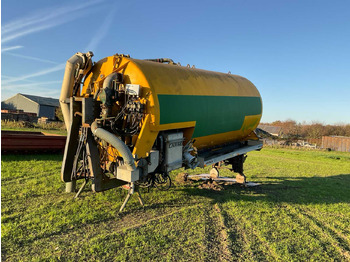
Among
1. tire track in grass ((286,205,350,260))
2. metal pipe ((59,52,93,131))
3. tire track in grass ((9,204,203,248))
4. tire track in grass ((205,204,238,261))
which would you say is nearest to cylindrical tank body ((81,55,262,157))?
metal pipe ((59,52,93,131))

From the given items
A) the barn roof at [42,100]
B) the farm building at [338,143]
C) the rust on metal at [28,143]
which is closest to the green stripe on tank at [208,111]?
the rust on metal at [28,143]

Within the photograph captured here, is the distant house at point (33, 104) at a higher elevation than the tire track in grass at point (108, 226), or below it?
higher

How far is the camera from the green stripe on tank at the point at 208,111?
5.36 m

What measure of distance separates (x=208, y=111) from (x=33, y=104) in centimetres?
4702

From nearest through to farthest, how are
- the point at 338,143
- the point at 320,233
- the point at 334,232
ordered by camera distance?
the point at 320,233, the point at 334,232, the point at 338,143

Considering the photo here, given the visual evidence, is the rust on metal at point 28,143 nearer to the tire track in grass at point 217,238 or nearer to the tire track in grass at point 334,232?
the tire track in grass at point 217,238

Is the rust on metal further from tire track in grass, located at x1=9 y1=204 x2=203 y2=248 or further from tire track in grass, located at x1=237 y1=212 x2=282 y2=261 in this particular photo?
tire track in grass, located at x1=237 y1=212 x2=282 y2=261

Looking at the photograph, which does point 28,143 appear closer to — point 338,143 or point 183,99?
point 183,99

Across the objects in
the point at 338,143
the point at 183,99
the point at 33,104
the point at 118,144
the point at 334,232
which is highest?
the point at 33,104

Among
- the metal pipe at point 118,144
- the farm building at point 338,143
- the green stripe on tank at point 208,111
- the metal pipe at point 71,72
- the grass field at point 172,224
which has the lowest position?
the grass field at point 172,224

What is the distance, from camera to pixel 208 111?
6406 millimetres

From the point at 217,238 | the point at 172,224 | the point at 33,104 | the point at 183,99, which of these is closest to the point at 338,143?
the point at 183,99

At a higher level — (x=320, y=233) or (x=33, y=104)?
(x=33, y=104)

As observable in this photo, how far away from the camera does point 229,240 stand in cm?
467
